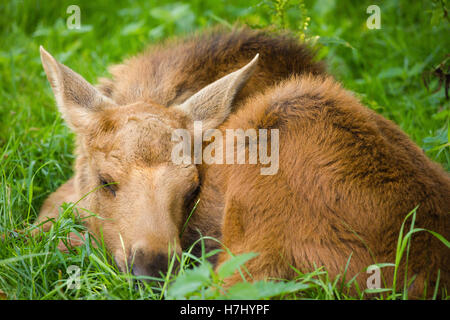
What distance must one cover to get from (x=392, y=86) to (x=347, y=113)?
2.76 metres

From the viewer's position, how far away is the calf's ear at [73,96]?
13.1 feet

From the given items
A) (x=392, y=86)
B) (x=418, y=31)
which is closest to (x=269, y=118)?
(x=392, y=86)

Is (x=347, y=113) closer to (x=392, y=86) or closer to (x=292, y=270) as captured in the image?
(x=292, y=270)

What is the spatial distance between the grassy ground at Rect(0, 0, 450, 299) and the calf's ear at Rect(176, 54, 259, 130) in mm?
1039

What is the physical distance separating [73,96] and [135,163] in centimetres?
88

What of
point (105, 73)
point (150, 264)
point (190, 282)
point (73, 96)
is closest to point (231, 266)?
point (190, 282)

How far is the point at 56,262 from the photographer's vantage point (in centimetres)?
346

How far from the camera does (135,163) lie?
3500 mm

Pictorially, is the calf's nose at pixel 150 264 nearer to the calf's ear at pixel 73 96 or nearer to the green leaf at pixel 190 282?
the green leaf at pixel 190 282
